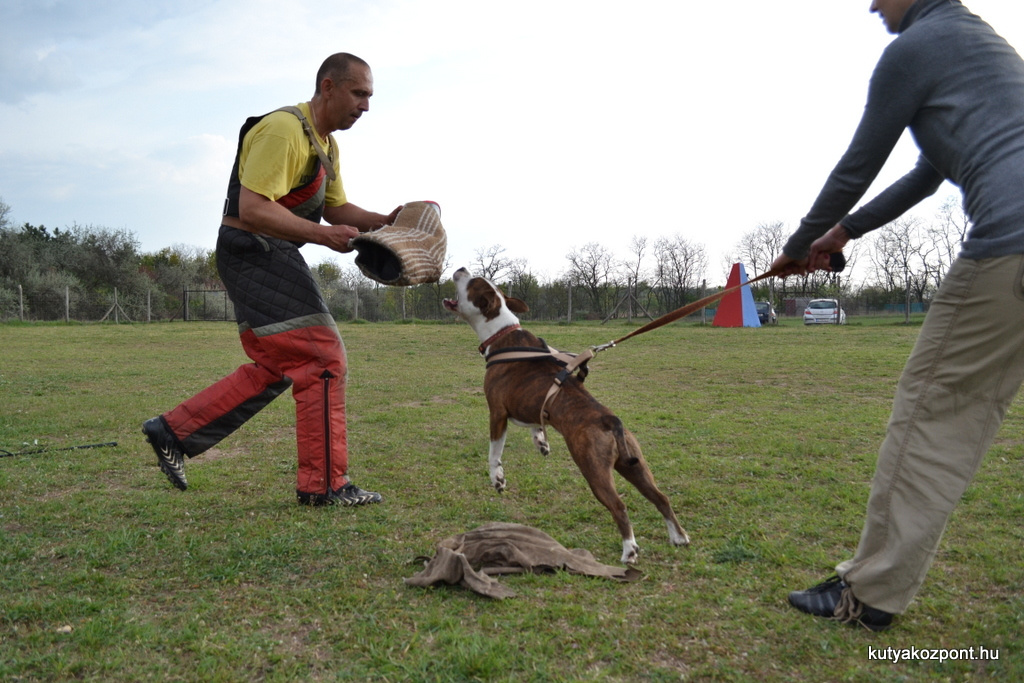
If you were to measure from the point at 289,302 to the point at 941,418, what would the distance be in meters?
3.20

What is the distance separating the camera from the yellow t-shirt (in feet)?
12.8

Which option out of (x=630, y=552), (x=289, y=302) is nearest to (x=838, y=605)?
(x=630, y=552)

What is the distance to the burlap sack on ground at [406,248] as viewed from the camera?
3.88m

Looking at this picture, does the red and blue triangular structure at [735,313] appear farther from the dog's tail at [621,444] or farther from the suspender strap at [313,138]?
the dog's tail at [621,444]

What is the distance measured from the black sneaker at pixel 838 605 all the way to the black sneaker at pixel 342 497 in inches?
94.7

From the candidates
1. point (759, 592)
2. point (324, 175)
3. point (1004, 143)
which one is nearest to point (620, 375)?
point (324, 175)

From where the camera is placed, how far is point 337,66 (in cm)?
412

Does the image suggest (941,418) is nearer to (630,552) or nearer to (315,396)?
(630,552)

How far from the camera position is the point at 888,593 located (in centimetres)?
258

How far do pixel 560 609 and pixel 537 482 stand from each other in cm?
196

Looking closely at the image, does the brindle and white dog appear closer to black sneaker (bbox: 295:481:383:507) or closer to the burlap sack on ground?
the burlap sack on ground

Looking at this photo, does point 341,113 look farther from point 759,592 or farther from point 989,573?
point 989,573

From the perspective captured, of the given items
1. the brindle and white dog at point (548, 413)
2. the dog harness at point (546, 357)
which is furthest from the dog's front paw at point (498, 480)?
the dog harness at point (546, 357)

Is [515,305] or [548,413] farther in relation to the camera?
[515,305]
